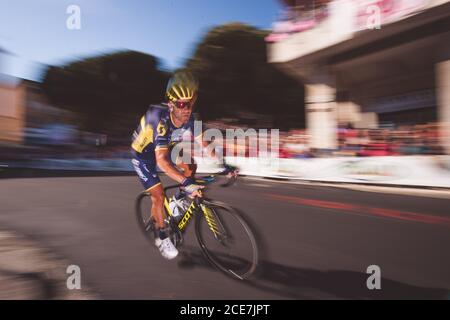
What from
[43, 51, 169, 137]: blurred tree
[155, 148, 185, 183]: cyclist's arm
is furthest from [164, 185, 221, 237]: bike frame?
[43, 51, 169, 137]: blurred tree

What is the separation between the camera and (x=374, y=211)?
6285 millimetres

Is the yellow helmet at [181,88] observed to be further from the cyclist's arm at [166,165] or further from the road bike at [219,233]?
the road bike at [219,233]

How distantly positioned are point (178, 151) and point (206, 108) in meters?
3.59

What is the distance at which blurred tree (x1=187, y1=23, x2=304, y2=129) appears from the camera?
24.0 ft

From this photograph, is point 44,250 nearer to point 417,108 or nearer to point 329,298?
point 329,298

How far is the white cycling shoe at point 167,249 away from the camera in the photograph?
3717 mm

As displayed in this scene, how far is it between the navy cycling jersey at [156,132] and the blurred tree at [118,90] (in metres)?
1.77

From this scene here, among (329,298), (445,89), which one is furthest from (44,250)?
(445,89)

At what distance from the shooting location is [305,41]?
579 inches

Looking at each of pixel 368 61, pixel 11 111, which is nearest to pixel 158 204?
pixel 368 61

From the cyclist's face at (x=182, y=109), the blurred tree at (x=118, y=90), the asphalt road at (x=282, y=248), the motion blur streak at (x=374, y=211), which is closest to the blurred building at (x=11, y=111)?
the blurred tree at (x=118, y=90)

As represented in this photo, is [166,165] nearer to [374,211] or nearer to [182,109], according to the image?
[182,109]

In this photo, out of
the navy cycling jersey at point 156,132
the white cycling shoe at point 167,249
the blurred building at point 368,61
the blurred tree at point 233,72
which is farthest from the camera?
the blurred building at point 368,61

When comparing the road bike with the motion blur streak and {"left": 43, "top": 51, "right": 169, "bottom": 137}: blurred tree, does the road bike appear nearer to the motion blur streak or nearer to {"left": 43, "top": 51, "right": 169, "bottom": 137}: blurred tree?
{"left": 43, "top": 51, "right": 169, "bottom": 137}: blurred tree
